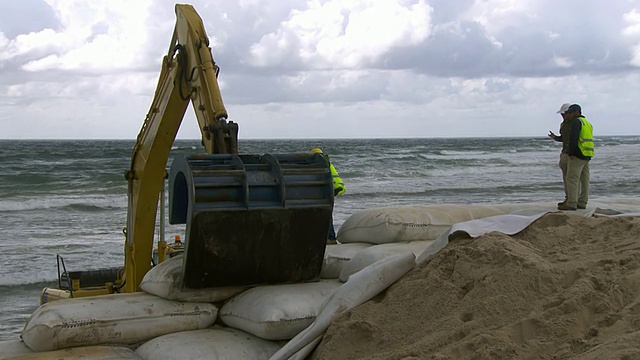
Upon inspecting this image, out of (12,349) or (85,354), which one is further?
(12,349)

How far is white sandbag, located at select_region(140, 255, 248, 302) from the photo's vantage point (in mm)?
5195

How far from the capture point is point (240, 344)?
188 inches

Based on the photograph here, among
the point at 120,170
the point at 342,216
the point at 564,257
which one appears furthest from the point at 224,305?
the point at 120,170

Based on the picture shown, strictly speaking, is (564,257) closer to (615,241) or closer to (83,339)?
(615,241)

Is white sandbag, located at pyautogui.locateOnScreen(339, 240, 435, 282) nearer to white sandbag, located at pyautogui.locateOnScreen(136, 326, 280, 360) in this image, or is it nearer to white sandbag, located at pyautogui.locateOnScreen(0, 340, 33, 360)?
white sandbag, located at pyautogui.locateOnScreen(136, 326, 280, 360)

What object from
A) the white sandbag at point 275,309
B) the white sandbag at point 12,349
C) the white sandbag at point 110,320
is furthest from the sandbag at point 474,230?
the white sandbag at point 12,349

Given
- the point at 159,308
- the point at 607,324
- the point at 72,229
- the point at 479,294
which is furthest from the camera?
the point at 72,229

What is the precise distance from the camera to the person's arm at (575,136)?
7.82 metres

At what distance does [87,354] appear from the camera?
183 inches

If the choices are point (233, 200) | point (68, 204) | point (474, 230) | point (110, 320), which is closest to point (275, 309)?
point (233, 200)

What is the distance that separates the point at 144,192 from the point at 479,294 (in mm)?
3655

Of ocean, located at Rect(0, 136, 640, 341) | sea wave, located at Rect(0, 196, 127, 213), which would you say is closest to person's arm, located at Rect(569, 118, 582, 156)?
ocean, located at Rect(0, 136, 640, 341)

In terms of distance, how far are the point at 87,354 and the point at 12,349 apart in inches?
25.8

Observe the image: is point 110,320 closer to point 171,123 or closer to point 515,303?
point 171,123
